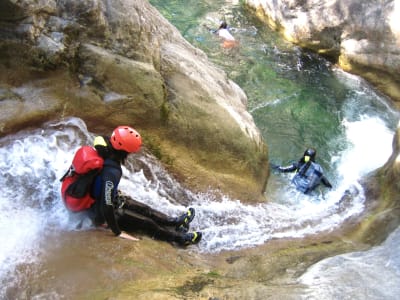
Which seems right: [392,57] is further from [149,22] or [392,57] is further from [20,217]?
[20,217]

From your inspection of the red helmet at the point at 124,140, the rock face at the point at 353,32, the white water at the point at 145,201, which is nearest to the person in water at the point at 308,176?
the white water at the point at 145,201

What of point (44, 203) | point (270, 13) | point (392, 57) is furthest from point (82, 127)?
point (270, 13)

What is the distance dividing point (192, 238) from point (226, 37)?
10780mm

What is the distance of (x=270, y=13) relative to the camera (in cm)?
1773

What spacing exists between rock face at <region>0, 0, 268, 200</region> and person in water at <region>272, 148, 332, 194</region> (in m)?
1.03

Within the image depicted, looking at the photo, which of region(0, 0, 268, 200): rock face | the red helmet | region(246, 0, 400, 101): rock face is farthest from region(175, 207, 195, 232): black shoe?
region(246, 0, 400, 101): rock face

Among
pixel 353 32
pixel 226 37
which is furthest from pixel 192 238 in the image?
pixel 353 32

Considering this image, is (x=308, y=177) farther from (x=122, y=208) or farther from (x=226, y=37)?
(x=226, y=37)

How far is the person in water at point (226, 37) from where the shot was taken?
1589cm

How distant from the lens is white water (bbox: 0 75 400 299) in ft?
17.9

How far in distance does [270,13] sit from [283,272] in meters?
13.7

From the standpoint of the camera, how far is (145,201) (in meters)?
6.99

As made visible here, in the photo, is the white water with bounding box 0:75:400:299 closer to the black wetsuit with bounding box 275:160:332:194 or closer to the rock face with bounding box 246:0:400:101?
the black wetsuit with bounding box 275:160:332:194

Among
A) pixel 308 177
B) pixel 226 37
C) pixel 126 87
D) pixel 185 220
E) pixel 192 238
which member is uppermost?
pixel 126 87
